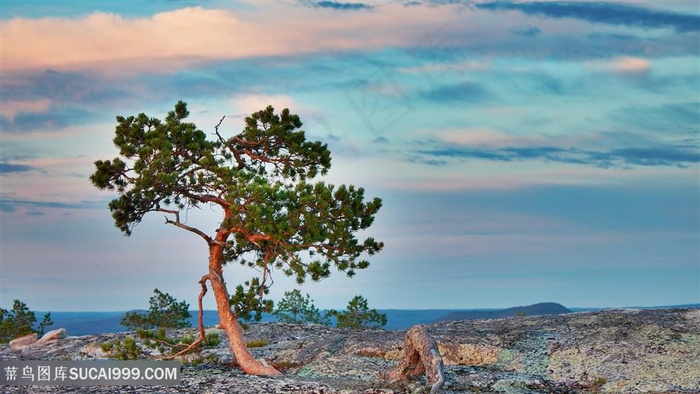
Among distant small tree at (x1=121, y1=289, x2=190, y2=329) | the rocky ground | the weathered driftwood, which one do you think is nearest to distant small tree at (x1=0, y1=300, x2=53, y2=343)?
distant small tree at (x1=121, y1=289, x2=190, y2=329)

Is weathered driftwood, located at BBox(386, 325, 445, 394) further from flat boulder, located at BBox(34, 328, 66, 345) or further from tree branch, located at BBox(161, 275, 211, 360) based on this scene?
flat boulder, located at BBox(34, 328, 66, 345)

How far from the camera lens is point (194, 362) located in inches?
982

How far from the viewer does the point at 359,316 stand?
49.5m

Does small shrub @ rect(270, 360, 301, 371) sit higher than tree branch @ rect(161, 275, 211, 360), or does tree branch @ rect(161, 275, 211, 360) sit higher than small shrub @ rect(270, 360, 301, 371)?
tree branch @ rect(161, 275, 211, 360)

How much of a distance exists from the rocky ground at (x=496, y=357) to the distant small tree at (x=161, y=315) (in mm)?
19571


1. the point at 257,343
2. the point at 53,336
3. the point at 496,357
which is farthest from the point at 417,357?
the point at 53,336

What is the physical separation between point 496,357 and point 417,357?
3.11m

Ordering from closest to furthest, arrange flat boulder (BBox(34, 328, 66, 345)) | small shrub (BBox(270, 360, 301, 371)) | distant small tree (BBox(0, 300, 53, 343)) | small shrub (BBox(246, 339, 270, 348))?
1. small shrub (BBox(270, 360, 301, 371))
2. small shrub (BBox(246, 339, 270, 348))
3. flat boulder (BBox(34, 328, 66, 345))
4. distant small tree (BBox(0, 300, 53, 343))

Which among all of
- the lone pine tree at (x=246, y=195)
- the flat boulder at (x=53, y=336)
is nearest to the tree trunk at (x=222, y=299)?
the lone pine tree at (x=246, y=195)

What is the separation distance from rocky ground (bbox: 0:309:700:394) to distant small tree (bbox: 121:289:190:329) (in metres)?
19.6

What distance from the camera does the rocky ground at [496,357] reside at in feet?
71.3

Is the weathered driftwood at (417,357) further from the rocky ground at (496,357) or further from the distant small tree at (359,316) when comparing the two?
the distant small tree at (359,316)

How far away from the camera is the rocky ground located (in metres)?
21.7

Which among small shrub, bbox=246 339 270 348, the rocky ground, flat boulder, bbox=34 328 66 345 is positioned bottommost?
the rocky ground
